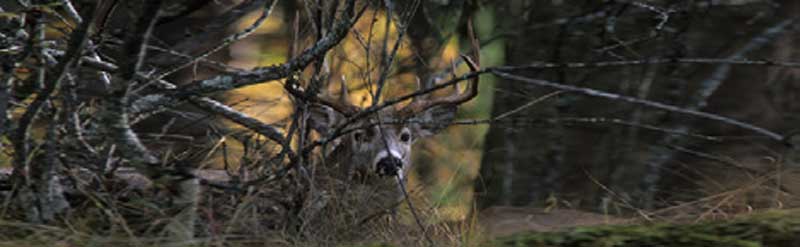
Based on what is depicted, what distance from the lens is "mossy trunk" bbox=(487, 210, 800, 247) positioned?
3746 mm

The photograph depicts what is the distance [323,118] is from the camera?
6.39 metres

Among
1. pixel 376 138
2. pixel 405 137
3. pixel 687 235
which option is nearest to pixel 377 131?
pixel 376 138

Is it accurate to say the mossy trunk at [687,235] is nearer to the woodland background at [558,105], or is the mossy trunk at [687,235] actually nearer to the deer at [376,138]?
the woodland background at [558,105]

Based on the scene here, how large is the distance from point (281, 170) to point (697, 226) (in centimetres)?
192

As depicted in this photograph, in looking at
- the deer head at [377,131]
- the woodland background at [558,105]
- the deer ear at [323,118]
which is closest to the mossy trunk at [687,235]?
the woodland background at [558,105]

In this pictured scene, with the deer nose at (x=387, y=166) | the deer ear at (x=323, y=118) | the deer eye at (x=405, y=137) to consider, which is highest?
the deer ear at (x=323, y=118)

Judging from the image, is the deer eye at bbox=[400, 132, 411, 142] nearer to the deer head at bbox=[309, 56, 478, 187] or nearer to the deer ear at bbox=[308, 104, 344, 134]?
the deer head at bbox=[309, 56, 478, 187]

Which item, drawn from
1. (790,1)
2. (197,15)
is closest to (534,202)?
(790,1)

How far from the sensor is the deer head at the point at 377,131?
616 cm

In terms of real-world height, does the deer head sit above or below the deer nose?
above

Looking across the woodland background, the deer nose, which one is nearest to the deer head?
the deer nose

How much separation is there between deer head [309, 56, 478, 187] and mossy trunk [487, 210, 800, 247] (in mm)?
2055

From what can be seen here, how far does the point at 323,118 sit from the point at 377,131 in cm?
48

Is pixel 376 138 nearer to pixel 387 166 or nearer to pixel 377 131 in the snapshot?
pixel 377 131
